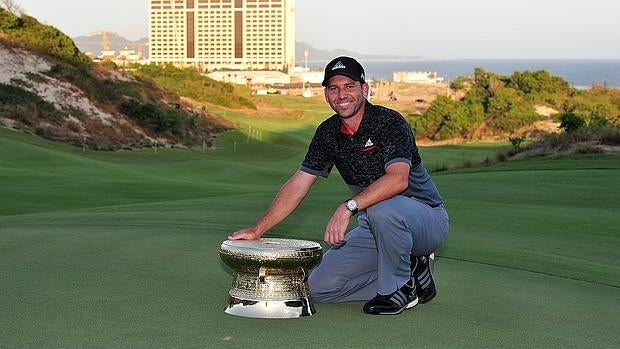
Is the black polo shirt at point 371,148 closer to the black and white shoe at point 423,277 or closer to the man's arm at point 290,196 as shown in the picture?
the man's arm at point 290,196

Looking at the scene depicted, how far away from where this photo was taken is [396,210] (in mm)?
6145

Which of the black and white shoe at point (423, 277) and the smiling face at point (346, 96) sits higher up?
the smiling face at point (346, 96)

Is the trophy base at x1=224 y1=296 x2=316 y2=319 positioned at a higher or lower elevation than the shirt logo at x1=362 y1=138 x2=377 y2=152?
lower

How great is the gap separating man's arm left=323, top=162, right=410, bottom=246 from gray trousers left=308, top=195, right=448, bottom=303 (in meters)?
0.08

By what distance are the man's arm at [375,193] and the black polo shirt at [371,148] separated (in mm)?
71

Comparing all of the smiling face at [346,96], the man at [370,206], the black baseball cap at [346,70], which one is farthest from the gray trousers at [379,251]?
the black baseball cap at [346,70]

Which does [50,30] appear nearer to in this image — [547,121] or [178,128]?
[178,128]

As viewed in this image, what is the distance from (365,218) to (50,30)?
5814cm

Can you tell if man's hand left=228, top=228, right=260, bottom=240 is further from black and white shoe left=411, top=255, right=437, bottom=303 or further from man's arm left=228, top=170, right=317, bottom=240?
black and white shoe left=411, top=255, right=437, bottom=303

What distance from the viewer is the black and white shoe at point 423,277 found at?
21.4ft

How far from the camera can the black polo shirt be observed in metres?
6.25

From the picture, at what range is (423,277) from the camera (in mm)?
6574

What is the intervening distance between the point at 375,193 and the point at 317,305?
86cm

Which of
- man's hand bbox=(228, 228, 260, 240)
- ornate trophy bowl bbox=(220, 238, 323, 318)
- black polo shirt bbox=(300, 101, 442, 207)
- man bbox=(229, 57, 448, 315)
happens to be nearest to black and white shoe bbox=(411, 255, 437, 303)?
man bbox=(229, 57, 448, 315)
